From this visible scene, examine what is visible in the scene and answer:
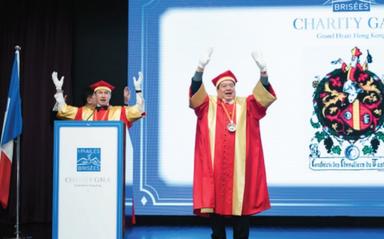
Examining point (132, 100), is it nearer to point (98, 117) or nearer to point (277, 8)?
point (98, 117)

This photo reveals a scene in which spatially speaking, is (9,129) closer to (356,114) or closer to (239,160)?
(239,160)

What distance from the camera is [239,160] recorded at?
3.65m

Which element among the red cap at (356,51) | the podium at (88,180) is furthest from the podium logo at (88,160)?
the red cap at (356,51)

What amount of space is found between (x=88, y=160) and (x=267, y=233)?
206cm

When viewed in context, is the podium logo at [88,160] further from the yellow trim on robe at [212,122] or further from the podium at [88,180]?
the yellow trim on robe at [212,122]

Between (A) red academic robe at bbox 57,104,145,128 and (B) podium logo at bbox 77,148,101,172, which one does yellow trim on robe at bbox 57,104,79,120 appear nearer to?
(A) red academic robe at bbox 57,104,145,128

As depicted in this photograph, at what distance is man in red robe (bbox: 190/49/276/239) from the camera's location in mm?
3590

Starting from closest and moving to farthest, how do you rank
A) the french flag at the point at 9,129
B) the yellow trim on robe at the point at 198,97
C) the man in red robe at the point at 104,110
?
1. the yellow trim on robe at the point at 198,97
2. the man in red robe at the point at 104,110
3. the french flag at the point at 9,129

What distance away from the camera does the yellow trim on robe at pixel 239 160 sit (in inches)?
140

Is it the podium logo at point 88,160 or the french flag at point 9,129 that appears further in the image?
the french flag at point 9,129

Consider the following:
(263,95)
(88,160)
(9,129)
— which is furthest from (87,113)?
(263,95)

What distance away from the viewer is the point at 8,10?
5.71 metres

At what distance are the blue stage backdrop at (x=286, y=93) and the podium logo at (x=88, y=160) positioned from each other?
1720mm

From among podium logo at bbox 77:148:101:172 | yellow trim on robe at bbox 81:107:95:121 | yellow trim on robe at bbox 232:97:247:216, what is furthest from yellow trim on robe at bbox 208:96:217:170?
yellow trim on robe at bbox 81:107:95:121
